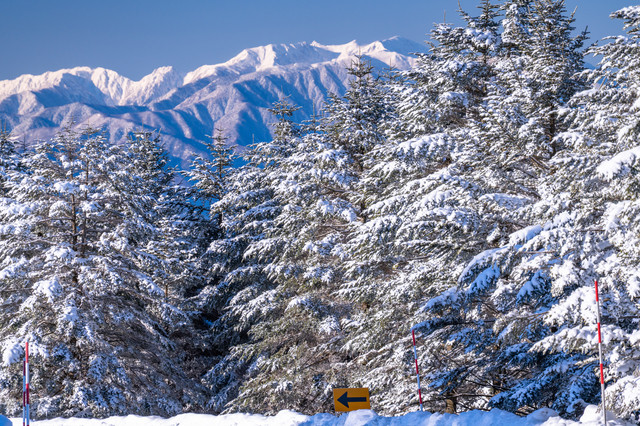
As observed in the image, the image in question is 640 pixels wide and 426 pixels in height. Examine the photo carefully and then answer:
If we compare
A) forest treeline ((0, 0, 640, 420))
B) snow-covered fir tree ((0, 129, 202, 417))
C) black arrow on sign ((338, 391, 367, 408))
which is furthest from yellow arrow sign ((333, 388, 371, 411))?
snow-covered fir tree ((0, 129, 202, 417))

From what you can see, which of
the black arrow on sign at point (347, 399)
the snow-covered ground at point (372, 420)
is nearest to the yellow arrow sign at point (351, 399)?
the black arrow on sign at point (347, 399)

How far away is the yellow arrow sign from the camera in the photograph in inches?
293

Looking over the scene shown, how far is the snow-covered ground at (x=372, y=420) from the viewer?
594 cm

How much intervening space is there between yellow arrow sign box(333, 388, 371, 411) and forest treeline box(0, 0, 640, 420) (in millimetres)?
2818

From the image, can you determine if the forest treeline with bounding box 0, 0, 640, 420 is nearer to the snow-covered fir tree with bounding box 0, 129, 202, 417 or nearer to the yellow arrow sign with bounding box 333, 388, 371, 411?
the snow-covered fir tree with bounding box 0, 129, 202, 417

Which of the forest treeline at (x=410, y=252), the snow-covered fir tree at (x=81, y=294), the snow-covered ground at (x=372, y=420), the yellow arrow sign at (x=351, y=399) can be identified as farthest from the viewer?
the snow-covered fir tree at (x=81, y=294)

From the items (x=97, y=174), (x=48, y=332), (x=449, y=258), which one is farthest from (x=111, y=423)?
(x=97, y=174)

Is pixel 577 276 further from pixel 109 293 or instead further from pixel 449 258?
pixel 109 293

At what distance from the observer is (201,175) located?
2519 centimetres

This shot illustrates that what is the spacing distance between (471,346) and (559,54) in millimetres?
6826

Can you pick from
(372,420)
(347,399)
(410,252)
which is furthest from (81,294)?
(372,420)

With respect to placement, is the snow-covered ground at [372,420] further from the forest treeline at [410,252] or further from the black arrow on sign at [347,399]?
the forest treeline at [410,252]

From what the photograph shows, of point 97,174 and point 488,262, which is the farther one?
point 97,174

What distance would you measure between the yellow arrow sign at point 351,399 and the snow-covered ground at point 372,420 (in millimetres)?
336
